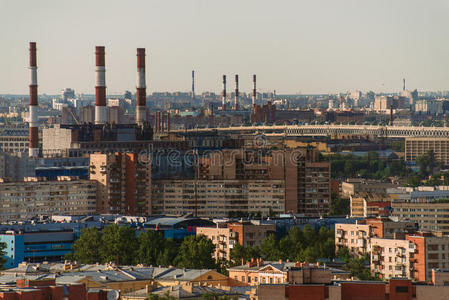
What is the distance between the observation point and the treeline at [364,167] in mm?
99188

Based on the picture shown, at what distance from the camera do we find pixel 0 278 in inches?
1342

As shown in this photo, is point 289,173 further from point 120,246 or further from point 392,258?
point 392,258

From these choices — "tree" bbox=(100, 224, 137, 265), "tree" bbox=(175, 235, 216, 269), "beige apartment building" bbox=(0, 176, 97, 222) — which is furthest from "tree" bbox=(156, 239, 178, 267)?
"beige apartment building" bbox=(0, 176, 97, 222)

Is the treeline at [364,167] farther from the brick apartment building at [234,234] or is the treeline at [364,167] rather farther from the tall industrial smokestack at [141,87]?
the brick apartment building at [234,234]

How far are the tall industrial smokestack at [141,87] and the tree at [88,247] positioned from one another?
1695 inches

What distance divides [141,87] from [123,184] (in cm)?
2548

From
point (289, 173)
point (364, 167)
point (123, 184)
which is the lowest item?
point (364, 167)

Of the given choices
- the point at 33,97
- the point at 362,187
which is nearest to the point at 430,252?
the point at 362,187

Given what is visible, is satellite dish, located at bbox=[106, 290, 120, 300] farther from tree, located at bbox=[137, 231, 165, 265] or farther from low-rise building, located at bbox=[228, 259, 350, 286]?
tree, located at bbox=[137, 231, 165, 265]

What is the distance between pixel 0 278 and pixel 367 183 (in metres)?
48.5

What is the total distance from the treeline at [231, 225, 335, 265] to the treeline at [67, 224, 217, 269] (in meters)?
0.89

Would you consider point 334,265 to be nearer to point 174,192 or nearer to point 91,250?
point 91,250

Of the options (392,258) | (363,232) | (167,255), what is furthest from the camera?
(363,232)

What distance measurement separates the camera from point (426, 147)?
120 m
